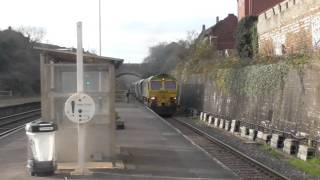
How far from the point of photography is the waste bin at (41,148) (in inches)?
501

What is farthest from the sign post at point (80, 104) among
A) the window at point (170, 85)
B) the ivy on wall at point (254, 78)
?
the window at point (170, 85)

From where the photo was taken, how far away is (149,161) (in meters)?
15.8

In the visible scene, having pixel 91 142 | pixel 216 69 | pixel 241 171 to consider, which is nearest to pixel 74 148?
pixel 91 142

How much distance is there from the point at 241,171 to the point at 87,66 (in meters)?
4.47

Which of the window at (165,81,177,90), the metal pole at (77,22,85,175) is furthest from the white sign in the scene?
the window at (165,81,177,90)

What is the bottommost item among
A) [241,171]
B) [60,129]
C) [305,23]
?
[241,171]

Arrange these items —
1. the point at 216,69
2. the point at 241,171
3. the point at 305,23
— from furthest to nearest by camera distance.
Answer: the point at 216,69
the point at 305,23
the point at 241,171

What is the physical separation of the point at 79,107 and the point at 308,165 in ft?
21.9

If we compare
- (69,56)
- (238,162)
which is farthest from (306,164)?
(69,56)

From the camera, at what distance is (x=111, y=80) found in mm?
14430

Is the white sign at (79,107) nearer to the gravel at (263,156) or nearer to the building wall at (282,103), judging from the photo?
the gravel at (263,156)

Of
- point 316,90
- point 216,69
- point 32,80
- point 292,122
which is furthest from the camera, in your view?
point 32,80

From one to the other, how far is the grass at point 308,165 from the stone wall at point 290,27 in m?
9.36

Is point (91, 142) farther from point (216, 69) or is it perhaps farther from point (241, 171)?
point (216, 69)
